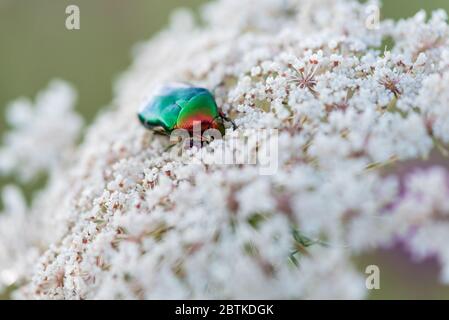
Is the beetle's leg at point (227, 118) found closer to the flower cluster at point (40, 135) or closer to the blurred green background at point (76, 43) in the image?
the flower cluster at point (40, 135)

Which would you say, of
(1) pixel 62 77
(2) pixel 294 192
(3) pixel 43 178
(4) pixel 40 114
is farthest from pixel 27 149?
(2) pixel 294 192

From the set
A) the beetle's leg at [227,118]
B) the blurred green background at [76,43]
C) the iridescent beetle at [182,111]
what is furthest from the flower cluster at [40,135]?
the beetle's leg at [227,118]

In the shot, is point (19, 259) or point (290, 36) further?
point (19, 259)

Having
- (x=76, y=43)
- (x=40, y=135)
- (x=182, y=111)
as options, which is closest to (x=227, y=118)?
(x=182, y=111)

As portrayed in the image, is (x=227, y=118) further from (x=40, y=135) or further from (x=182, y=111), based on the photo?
(x=40, y=135)

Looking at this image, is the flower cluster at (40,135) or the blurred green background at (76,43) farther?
the blurred green background at (76,43)
